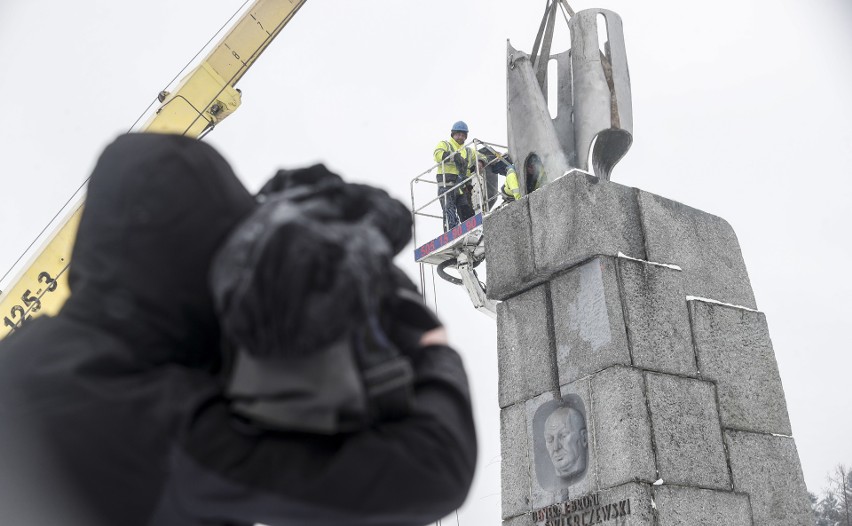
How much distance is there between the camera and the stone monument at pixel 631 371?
4426mm

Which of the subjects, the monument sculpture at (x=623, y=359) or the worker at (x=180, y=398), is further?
the monument sculpture at (x=623, y=359)

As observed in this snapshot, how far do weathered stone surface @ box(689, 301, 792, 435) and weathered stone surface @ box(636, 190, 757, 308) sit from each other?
147mm

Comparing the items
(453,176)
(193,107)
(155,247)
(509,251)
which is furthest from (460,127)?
(155,247)

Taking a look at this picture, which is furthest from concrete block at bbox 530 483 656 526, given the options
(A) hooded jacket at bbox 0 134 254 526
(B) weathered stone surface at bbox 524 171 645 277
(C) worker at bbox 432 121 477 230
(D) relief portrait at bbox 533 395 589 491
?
(C) worker at bbox 432 121 477 230

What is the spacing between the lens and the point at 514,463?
16.4 feet

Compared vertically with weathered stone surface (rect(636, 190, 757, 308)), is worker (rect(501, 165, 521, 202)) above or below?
above

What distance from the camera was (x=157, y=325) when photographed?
0.80m

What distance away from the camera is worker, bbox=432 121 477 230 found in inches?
534

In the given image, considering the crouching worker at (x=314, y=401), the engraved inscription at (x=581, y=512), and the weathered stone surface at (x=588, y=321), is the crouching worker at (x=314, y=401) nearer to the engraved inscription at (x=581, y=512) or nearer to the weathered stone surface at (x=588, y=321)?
the engraved inscription at (x=581, y=512)

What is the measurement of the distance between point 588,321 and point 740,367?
93cm

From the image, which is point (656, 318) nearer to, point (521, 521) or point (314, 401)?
point (521, 521)

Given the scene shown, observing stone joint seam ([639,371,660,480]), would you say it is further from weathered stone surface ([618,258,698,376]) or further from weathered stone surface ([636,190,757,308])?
weathered stone surface ([636,190,757,308])

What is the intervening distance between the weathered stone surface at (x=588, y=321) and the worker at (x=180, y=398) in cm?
388

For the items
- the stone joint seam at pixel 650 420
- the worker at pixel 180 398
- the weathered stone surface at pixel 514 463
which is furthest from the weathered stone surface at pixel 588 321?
the worker at pixel 180 398
